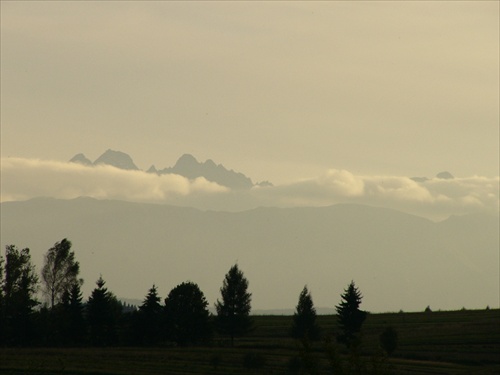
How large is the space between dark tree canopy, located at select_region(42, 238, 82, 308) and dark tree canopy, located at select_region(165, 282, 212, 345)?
30.6 m

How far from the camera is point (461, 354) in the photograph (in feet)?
410

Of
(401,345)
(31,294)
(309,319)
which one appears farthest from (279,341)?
(31,294)

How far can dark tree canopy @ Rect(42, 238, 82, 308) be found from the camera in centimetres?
17604

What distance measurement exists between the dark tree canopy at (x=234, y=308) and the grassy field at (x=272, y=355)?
6.12 feet

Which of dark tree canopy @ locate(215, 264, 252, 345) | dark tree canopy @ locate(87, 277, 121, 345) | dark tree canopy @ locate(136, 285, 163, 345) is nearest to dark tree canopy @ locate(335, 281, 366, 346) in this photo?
dark tree canopy @ locate(215, 264, 252, 345)

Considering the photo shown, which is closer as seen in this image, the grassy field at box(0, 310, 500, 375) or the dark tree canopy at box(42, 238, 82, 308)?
the grassy field at box(0, 310, 500, 375)

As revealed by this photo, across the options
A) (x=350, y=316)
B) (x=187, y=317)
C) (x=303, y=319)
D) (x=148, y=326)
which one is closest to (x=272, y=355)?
(x=350, y=316)

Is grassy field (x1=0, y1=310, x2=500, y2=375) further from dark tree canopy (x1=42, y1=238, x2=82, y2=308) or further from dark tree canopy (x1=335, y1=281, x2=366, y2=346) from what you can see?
dark tree canopy (x1=42, y1=238, x2=82, y2=308)

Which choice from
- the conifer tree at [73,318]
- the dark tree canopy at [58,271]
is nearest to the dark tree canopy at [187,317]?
the conifer tree at [73,318]

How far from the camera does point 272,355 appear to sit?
125125mm

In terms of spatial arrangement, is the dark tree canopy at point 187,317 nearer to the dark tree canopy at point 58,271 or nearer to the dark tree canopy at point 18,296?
the dark tree canopy at point 18,296

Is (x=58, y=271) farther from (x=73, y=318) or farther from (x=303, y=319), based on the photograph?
(x=303, y=319)

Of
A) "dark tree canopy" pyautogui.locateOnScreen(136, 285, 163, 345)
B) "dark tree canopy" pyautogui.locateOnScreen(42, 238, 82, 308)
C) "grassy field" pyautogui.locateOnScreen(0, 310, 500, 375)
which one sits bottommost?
"grassy field" pyautogui.locateOnScreen(0, 310, 500, 375)

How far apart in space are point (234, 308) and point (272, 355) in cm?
2850
